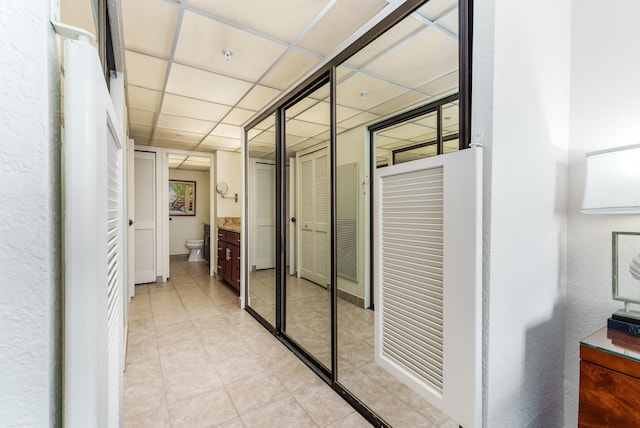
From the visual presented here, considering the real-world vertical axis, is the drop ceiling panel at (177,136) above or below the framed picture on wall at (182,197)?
above

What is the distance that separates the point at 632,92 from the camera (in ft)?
4.27

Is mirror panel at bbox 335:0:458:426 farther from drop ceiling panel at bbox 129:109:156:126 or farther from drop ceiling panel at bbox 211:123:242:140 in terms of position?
drop ceiling panel at bbox 129:109:156:126

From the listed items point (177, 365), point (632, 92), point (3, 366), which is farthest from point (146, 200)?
point (632, 92)

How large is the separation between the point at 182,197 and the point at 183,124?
13.7 feet

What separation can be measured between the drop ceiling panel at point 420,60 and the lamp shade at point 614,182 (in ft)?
2.46

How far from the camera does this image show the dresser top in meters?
1.04

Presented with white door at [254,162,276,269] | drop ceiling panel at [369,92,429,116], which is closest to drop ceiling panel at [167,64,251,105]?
white door at [254,162,276,269]

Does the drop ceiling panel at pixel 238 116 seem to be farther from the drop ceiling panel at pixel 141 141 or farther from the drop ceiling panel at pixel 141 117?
the drop ceiling panel at pixel 141 141

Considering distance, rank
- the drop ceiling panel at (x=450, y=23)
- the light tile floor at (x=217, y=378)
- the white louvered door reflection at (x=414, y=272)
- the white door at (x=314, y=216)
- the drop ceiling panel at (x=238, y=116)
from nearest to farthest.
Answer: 1. the white louvered door reflection at (x=414, y=272)
2. the drop ceiling panel at (x=450, y=23)
3. the light tile floor at (x=217, y=378)
4. the white door at (x=314, y=216)
5. the drop ceiling panel at (x=238, y=116)

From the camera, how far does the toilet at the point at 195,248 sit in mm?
6965

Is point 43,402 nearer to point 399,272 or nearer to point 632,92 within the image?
point 399,272

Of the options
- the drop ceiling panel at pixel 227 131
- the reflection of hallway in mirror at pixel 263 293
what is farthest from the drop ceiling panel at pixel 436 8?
the drop ceiling panel at pixel 227 131

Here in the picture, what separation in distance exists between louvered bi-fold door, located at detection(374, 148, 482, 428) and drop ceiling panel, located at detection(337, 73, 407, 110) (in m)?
1.19

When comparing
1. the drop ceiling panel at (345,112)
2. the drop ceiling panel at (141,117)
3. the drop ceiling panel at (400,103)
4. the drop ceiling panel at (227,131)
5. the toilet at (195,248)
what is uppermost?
Answer: the drop ceiling panel at (141,117)
